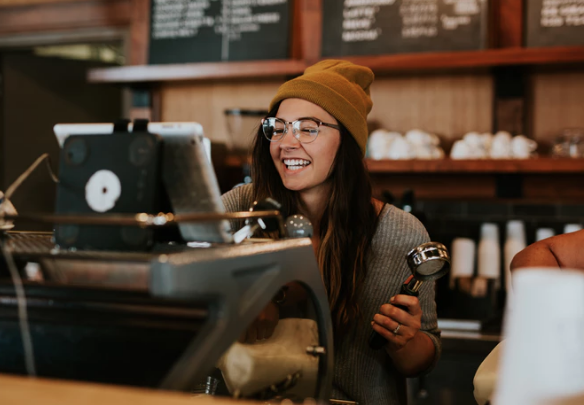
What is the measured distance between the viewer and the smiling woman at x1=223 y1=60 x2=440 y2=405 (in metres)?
1.47

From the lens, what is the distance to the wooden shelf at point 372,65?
8.50ft

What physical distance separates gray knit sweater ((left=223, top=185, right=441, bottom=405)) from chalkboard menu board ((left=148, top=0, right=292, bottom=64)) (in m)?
1.66

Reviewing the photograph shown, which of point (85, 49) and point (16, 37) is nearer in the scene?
point (16, 37)

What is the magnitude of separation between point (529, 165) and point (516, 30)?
25.5 inches

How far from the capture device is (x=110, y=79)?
10.3ft

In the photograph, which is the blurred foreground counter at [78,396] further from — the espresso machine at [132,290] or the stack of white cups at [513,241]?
the stack of white cups at [513,241]

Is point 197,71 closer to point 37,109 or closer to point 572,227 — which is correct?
point 37,109

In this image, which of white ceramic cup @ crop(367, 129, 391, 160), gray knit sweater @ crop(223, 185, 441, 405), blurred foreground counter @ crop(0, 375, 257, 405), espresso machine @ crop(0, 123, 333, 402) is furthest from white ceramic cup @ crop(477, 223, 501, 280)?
blurred foreground counter @ crop(0, 375, 257, 405)

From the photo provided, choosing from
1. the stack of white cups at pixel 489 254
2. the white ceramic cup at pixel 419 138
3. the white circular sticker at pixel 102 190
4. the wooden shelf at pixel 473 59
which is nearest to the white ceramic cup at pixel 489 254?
the stack of white cups at pixel 489 254

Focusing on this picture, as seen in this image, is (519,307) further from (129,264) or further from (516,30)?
(516,30)

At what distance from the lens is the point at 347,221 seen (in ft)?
5.29

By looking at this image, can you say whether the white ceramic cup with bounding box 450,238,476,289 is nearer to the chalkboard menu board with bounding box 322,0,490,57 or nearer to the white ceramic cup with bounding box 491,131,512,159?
the white ceramic cup with bounding box 491,131,512,159

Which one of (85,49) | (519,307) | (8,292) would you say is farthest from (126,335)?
(85,49)

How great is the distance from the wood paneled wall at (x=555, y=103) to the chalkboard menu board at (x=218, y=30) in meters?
1.19
